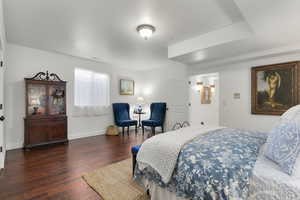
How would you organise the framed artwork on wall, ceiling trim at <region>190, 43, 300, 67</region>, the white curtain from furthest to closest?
the framed artwork on wall, the white curtain, ceiling trim at <region>190, 43, 300, 67</region>

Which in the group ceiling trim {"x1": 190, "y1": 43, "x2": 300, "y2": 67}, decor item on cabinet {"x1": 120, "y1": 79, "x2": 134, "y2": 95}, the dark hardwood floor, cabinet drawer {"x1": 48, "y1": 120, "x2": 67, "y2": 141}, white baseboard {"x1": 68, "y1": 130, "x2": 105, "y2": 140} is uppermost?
ceiling trim {"x1": 190, "y1": 43, "x2": 300, "y2": 67}

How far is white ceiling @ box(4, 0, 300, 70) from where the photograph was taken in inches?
77.9

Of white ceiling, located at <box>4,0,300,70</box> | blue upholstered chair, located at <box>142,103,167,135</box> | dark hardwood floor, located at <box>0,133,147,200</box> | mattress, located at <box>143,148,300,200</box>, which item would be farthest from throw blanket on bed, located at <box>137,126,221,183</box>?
blue upholstered chair, located at <box>142,103,167,135</box>

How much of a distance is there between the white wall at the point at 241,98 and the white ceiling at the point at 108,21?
1498mm

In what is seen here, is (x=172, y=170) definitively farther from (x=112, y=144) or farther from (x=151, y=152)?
(x=112, y=144)

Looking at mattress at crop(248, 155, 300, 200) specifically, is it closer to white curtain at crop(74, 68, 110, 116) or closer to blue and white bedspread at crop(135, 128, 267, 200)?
blue and white bedspread at crop(135, 128, 267, 200)

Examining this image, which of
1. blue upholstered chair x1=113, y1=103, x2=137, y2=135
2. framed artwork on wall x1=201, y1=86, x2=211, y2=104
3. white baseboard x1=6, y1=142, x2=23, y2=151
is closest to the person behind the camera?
white baseboard x1=6, y1=142, x2=23, y2=151

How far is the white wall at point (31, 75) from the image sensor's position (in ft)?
11.4

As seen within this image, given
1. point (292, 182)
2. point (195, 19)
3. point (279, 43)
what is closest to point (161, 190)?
point (292, 182)

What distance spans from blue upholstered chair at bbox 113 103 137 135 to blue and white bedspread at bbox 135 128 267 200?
3.52 m

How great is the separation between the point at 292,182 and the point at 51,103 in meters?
4.57

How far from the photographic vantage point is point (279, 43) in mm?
2756

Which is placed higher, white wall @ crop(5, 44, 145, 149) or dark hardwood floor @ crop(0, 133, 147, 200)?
white wall @ crop(5, 44, 145, 149)

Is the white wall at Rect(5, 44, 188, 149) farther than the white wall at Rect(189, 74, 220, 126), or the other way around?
the white wall at Rect(189, 74, 220, 126)
